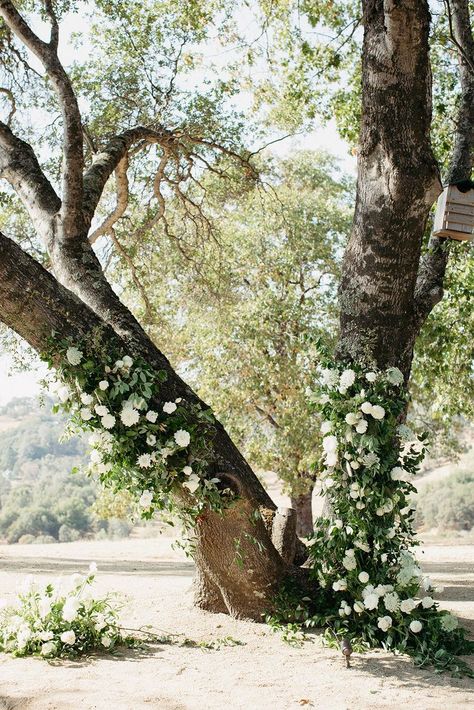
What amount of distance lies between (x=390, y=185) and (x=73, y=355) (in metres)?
2.44

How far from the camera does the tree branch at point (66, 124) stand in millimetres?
5754

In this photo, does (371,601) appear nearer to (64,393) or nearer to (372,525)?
(372,525)

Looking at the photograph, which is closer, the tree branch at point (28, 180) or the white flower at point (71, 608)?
the white flower at point (71, 608)

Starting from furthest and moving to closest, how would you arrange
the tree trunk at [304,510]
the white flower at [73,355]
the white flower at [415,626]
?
1. the tree trunk at [304,510]
2. the white flower at [73,355]
3. the white flower at [415,626]

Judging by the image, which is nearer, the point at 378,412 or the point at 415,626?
the point at 415,626

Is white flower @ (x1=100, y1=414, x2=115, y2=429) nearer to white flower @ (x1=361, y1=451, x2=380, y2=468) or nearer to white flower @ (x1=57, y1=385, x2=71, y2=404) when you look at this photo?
white flower @ (x1=57, y1=385, x2=71, y2=404)

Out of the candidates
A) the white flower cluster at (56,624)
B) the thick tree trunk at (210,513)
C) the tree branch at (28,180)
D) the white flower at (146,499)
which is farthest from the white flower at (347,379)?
the tree branch at (28,180)

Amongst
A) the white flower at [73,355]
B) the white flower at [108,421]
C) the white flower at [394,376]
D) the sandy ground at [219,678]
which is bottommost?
the sandy ground at [219,678]

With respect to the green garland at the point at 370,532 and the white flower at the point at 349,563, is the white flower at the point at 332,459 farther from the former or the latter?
the white flower at the point at 349,563

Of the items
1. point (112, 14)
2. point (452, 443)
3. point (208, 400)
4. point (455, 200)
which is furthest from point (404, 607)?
point (452, 443)

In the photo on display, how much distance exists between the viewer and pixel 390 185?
523 cm

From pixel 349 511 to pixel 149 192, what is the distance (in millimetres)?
6036

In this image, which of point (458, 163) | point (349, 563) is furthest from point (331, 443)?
point (458, 163)

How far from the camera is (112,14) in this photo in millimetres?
8062
